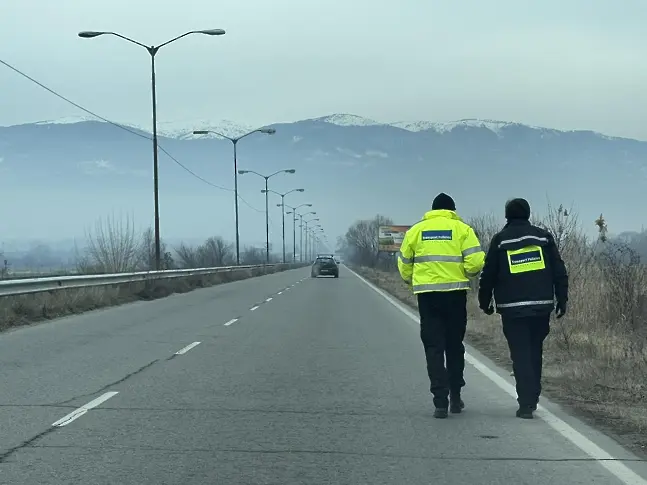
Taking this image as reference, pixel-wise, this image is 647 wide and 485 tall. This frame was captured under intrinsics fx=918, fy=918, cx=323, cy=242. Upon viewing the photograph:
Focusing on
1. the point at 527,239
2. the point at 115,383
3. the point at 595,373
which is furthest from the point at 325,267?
the point at 527,239

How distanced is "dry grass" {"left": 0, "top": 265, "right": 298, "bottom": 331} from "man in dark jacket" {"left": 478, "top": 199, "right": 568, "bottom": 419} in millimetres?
12626

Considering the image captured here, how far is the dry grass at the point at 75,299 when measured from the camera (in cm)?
2028

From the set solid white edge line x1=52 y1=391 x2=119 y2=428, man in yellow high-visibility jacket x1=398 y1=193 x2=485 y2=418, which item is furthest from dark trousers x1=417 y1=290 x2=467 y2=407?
solid white edge line x1=52 y1=391 x2=119 y2=428

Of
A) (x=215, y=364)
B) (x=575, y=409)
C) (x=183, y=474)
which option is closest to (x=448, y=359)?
(x=575, y=409)

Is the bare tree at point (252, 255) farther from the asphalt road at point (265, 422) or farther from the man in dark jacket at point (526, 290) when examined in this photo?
the man in dark jacket at point (526, 290)

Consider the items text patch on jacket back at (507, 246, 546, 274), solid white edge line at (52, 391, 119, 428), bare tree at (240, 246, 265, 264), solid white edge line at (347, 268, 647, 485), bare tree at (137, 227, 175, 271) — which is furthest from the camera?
bare tree at (240, 246, 265, 264)

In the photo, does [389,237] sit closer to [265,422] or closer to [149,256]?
[149,256]

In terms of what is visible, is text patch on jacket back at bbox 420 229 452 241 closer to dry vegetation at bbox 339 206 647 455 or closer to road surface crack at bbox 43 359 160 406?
dry vegetation at bbox 339 206 647 455

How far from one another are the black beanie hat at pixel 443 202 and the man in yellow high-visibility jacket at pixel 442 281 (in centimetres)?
5

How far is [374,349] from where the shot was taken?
15.2 metres

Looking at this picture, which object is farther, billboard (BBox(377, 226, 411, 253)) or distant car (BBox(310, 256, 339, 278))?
billboard (BBox(377, 226, 411, 253))

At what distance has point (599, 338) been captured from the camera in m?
14.9

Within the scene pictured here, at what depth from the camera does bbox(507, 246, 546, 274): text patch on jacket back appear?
8.69 meters

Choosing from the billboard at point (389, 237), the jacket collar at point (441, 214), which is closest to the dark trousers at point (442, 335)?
the jacket collar at point (441, 214)
